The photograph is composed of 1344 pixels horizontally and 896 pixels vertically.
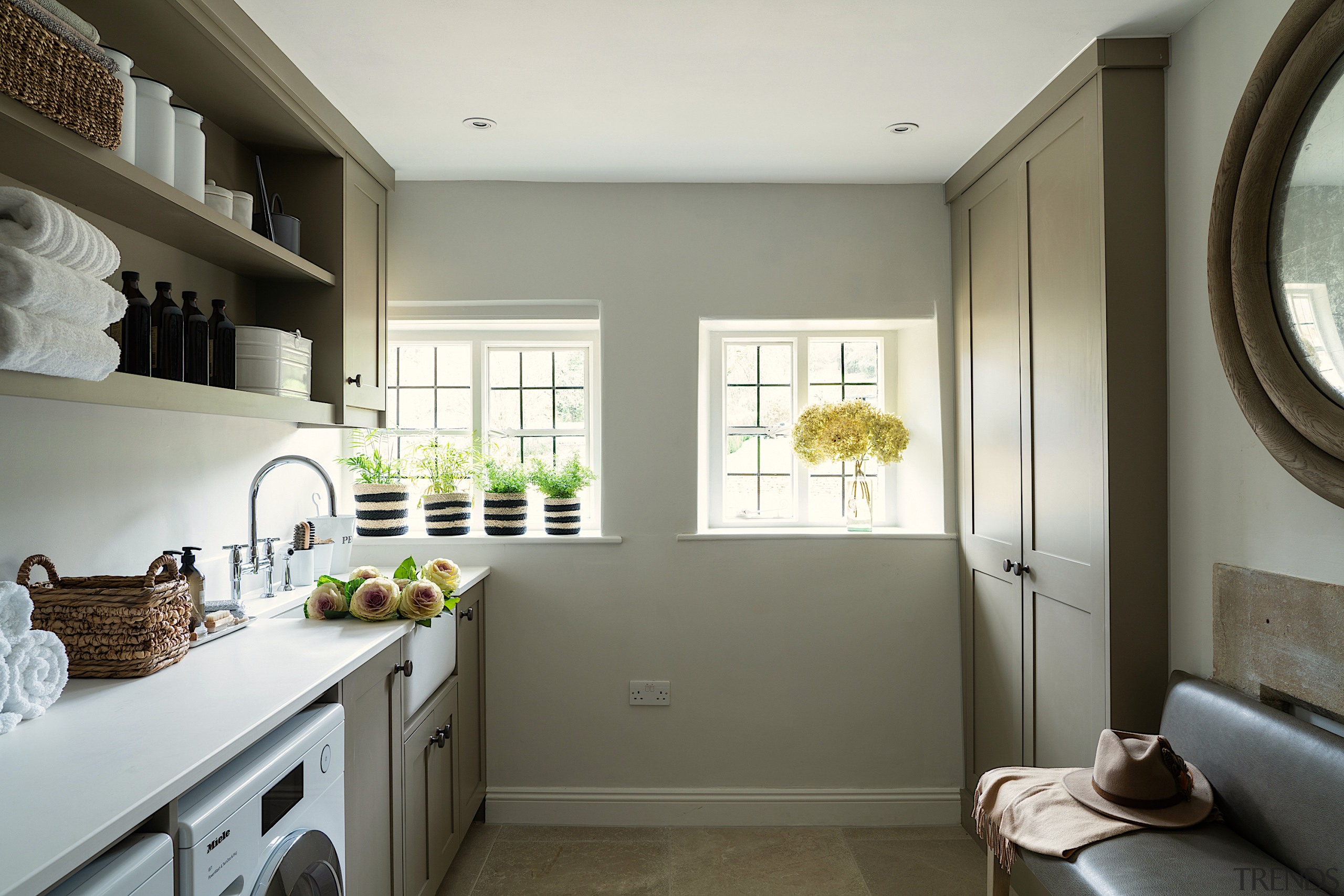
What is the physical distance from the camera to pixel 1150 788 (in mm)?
1573

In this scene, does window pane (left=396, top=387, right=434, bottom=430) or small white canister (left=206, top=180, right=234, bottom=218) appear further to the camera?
window pane (left=396, top=387, right=434, bottom=430)

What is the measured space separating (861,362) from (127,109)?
8.45 feet

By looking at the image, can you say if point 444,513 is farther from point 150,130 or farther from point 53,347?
point 53,347

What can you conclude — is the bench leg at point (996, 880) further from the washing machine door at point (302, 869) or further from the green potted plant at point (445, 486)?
the green potted plant at point (445, 486)

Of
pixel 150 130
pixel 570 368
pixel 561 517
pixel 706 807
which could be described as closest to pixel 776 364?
pixel 570 368

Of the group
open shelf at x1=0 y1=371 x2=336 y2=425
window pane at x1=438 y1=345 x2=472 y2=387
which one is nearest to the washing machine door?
open shelf at x1=0 y1=371 x2=336 y2=425

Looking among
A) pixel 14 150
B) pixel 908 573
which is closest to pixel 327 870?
pixel 14 150

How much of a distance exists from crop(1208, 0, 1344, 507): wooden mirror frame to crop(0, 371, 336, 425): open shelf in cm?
218

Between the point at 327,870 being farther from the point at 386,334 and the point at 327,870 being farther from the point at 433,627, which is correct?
the point at 386,334

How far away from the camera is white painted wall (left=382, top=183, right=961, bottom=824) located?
2871 millimetres

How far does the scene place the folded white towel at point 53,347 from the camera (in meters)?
1.10

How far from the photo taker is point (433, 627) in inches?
89.7


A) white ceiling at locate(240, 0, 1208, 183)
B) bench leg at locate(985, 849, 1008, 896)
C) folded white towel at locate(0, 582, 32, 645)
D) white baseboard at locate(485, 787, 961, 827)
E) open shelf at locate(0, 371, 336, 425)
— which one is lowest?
white baseboard at locate(485, 787, 961, 827)

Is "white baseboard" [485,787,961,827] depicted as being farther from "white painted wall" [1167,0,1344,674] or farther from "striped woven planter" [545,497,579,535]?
"white painted wall" [1167,0,1344,674]
